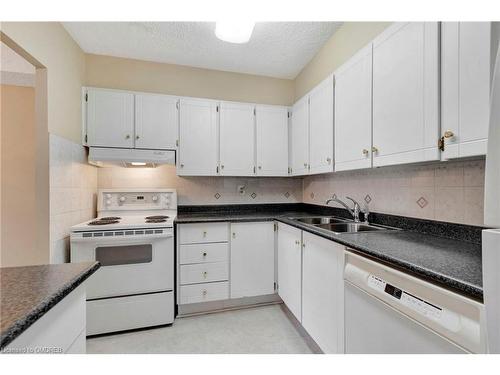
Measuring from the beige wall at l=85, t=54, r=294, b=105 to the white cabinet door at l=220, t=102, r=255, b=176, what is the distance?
11.7 inches

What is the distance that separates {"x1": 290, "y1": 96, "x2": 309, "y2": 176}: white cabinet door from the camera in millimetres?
2285

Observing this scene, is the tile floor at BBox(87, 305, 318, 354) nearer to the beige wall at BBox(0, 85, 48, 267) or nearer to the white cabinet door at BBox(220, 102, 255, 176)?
the beige wall at BBox(0, 85, 48, 267)

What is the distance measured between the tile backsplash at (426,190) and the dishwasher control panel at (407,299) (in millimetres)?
618

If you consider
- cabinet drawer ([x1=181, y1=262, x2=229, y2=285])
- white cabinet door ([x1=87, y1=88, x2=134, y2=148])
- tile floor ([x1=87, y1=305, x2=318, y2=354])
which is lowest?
tile floor ([x1=87, y1=305, x2=318, y2=354])

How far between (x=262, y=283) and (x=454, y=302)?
1.77 meters

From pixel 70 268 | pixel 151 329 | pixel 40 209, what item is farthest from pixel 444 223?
pixel 40 209

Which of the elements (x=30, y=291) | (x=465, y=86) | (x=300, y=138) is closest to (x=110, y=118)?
(x=300, y=138)

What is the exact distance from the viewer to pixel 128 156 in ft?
7.14

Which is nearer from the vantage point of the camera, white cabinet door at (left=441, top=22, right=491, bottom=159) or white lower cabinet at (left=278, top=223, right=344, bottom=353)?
white cabinet door at (left=441, top=22, right=491, bottom=159)

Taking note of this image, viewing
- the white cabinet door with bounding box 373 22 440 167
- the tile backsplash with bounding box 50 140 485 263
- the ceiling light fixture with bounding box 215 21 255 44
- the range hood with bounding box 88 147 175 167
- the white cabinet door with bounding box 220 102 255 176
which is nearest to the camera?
the white cabinet door with bounding box 373 22 440 167

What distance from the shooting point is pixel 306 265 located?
69.1 inches

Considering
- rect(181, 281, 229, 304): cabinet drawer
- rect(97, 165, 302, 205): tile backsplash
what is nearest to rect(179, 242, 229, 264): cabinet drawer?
rect(181, 281, 229, 304): cabinet drawer

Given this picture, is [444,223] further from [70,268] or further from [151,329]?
[151,329]

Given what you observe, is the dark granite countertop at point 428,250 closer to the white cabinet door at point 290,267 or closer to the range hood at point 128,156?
the white cabinet door at point 290,267
